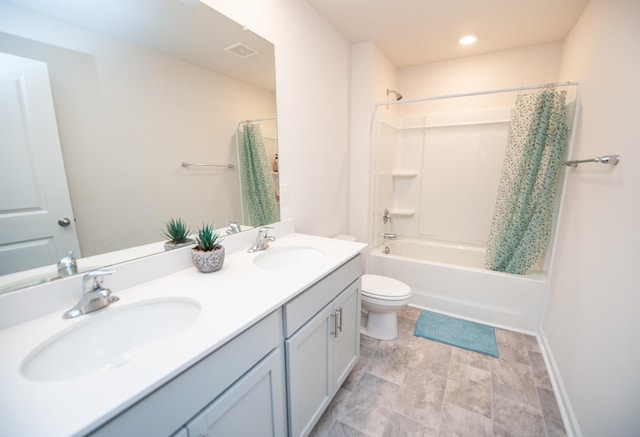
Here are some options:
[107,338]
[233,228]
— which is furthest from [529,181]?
[107,338]

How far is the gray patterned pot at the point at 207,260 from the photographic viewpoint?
1.14m

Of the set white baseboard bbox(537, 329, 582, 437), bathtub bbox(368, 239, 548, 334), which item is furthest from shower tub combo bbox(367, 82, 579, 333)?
white baseboard bbox(537, 329, 582, 437)

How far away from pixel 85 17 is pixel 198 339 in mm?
1127

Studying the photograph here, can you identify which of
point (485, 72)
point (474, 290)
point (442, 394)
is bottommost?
point (442, 394)

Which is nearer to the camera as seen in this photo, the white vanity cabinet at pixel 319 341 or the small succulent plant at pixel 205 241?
the white vanity cabinet at pixel 319 341

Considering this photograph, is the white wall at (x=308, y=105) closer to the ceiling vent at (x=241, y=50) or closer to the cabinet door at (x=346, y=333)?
the ceiling vent at (x=241, y=50)

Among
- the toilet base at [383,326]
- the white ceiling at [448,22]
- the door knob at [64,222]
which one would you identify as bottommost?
the toilet base at [383,326]

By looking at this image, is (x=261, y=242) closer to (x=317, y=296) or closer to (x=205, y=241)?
(x=205, y=241)

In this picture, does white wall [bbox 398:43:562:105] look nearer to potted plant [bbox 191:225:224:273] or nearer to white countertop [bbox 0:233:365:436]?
white countertop [bbox 0:233:365:436]

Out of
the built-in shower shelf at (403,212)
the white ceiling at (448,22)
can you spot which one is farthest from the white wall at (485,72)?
the built-in shower shelf at (403,212)

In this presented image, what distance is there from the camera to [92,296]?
0.85 metres

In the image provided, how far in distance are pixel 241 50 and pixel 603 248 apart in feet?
6.80

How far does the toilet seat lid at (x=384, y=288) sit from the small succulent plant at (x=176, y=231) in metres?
1.30

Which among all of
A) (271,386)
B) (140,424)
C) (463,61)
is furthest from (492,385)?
(463,61)
